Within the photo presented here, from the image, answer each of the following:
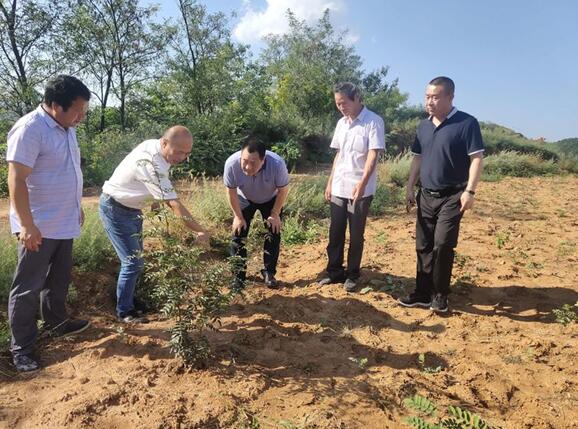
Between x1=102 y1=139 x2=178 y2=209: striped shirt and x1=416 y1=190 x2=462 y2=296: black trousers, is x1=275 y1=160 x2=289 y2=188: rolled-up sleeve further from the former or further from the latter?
x1=416 y1=190 x2=462 y2=296: black trousers

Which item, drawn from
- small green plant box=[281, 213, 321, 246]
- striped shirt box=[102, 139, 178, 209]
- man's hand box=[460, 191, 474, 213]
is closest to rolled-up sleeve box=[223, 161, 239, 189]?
striped shirt box=[102, 139, 178, 209]

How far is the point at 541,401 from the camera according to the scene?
8.30ft

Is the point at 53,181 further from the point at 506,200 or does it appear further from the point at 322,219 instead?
the point at 506,200

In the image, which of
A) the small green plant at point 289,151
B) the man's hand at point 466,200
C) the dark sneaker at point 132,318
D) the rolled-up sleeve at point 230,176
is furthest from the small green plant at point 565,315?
the small green plant at point 289,151

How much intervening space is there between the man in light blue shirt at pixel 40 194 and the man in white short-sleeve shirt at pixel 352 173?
6.90 feet

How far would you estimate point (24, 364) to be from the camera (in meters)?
2.73

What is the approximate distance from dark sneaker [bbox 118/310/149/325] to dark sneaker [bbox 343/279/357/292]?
1.77m

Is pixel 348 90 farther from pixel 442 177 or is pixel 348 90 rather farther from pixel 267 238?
pixel 267 238

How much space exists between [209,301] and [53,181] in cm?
120

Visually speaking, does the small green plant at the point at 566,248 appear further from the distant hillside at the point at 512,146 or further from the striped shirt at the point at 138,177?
the distant hillside at the point at 512,146

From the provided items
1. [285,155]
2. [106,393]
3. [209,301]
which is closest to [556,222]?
[209,301]

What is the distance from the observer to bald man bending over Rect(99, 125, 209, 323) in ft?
9.08

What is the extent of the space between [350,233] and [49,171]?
2468mm

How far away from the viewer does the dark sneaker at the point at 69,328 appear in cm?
314
